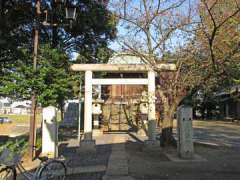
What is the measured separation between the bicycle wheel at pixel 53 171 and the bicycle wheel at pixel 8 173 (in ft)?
2.07

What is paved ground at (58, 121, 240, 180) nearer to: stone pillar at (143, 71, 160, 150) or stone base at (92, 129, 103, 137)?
stone pillar at (143, 71, 160, 150)

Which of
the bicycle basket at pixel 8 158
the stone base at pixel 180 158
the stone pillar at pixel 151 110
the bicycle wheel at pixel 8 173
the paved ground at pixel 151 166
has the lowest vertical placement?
the paved ground at pixel 151 166

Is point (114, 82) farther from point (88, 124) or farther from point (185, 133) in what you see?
point (185, 133)

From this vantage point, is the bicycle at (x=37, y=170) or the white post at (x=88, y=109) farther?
the white post at (x=88, y=109)

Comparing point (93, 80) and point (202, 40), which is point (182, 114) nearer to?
point (202, 40)

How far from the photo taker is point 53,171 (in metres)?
8.98

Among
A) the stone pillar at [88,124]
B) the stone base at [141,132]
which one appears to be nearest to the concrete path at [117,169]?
the stone pillar at [88,124]

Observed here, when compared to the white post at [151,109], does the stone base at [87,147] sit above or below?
below

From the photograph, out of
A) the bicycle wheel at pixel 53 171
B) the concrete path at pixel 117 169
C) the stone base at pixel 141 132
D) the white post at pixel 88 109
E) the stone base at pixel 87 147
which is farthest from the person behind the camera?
the stone base at pixel 141 132

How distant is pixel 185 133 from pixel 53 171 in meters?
6.07

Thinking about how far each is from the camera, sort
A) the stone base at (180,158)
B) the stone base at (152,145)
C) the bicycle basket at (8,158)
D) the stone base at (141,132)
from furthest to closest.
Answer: the stone base at (141,132), the stone base at (152,145), the stone base at (180,158), the bicycle basket at (8,158)

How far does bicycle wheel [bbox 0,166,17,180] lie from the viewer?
8.61 metres

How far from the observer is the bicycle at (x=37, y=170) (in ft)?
27.4

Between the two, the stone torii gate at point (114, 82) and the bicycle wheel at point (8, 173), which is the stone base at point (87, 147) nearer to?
the stone torii gate at point (114, 82)
